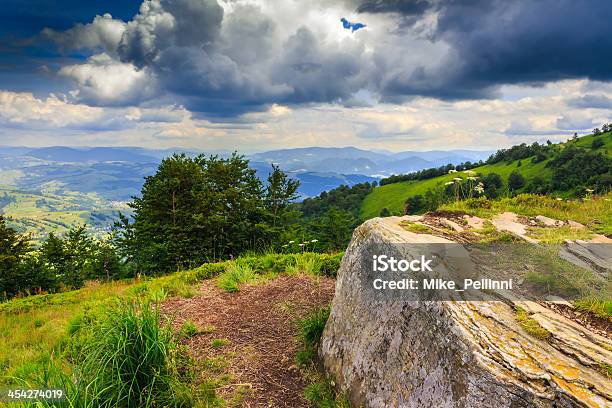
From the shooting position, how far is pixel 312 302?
8.38 meters

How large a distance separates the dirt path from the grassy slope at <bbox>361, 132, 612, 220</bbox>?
300 ft

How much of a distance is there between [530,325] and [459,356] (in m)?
1.12

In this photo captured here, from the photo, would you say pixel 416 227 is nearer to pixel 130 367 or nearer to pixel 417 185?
pixel 130 367

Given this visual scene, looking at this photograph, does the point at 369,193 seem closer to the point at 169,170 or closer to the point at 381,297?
the point at 169,170

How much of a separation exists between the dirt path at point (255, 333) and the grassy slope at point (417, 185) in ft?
300

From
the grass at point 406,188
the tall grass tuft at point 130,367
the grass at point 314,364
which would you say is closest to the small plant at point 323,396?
the grass at point 314,364

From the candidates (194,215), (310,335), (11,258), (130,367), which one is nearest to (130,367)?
(130,367)

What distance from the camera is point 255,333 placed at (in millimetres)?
7289

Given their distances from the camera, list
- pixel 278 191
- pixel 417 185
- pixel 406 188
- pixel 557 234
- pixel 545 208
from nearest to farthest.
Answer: pixel 557 234
pixel 545 208
pixel 278 191
pixel 417 185
pixel 406 188

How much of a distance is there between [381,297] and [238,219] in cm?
2850

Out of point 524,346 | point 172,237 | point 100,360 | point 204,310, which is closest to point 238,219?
point 172,237

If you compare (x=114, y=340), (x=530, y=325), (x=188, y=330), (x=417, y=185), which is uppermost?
(x=530, y=325)

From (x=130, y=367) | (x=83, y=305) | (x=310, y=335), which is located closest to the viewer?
(x=130, y=367)

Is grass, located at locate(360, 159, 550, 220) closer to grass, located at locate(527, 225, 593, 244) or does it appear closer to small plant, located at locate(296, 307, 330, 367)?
grass, located at locate(527, 225, 593, 244)
